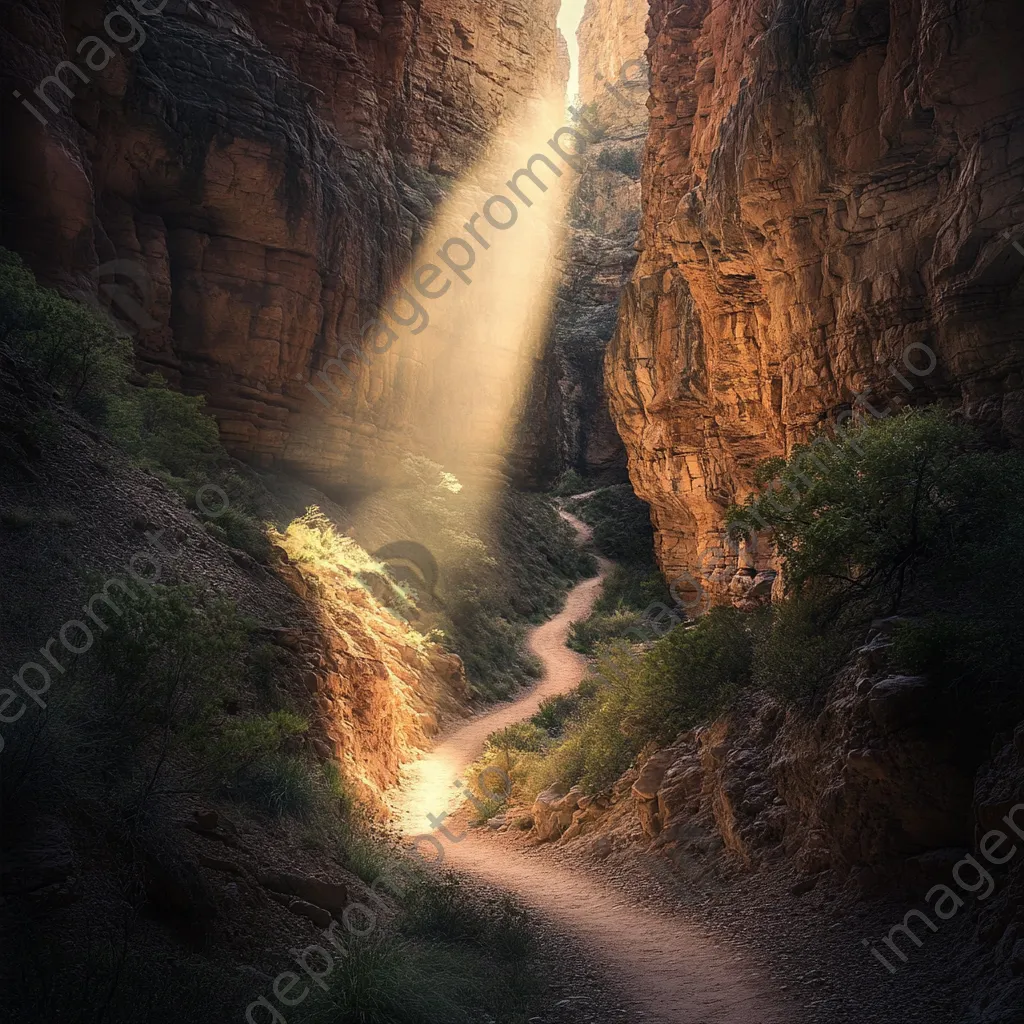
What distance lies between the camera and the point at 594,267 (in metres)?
61.8

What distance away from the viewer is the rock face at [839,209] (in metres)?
11.4

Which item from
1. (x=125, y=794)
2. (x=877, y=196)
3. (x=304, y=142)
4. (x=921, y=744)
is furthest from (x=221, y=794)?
(x=304, y=142)

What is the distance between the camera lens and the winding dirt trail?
7.35 metres

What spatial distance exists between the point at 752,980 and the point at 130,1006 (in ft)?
19.2

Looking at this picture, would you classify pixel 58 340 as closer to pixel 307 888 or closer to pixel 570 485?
pixel 307 888

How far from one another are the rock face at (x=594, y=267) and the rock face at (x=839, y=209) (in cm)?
1321

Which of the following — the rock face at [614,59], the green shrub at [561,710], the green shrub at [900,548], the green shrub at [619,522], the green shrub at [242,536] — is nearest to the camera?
the green shrub at [900,548]

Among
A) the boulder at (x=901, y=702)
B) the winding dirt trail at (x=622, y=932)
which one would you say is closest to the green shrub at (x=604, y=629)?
the winding dirt trail at (x=622, y=932)

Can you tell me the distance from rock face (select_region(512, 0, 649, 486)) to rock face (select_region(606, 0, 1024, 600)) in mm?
13206

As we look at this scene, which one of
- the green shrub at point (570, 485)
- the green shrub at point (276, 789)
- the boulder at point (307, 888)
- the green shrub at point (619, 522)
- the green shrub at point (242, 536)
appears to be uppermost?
the green shrub at point (570, 485)

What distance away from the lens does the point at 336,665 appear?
53.5ft

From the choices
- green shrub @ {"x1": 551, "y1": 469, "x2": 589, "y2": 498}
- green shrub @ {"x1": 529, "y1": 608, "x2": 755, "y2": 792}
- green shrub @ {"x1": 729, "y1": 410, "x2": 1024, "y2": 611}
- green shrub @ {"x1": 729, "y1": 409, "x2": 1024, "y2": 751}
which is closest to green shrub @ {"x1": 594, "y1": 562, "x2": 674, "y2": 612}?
green shrub @ {"x1": 551, "y1": 469, "x2": 589, "y2": 498}

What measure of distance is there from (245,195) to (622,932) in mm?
24920

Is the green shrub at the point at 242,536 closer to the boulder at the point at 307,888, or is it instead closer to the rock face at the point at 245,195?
the rock face at the point at 245,195
